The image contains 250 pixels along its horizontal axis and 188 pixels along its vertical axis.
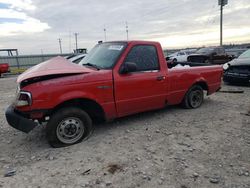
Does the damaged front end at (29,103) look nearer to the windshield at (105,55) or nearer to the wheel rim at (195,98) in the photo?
the windshield at (105,55)

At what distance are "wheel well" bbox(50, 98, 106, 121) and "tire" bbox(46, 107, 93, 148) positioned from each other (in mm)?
103

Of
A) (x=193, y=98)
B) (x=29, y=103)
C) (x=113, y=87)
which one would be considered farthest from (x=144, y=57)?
(x=29, y=103)

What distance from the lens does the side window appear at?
16.0 feet

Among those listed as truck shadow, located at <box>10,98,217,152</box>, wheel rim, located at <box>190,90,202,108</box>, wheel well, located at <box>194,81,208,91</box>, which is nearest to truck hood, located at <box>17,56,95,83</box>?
truck shadow, located at <box>10,98,217,152</box>

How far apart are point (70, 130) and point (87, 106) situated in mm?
579

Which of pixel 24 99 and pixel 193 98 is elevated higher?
pixel 24 99

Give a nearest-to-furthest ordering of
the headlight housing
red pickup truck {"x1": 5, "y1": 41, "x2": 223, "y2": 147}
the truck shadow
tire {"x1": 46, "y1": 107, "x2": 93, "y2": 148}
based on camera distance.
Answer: the headlight housing
red pickup truck {"x1": 5, "y1": 41, "x2": 223, "y2": 147}
tire {"x1": 46, "y1": 107, "x2": 93, "y2": 148}
the truck shadow

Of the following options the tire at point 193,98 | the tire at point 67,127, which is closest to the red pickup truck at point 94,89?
the tire at point 67,127

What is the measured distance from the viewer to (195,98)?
6.40m

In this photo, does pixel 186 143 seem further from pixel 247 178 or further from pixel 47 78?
pixel 47 78

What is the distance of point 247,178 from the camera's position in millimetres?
3113

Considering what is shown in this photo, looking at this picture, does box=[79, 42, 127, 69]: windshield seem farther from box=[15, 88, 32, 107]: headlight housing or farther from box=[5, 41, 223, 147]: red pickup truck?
box=[15, 88, 32, 107]: headlight housing

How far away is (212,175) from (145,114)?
2.86 m

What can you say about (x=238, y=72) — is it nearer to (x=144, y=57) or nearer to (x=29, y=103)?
(x=144, y=57)
